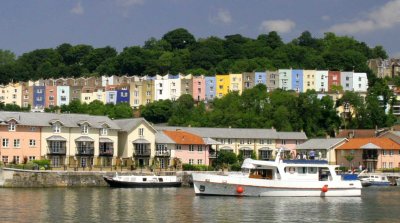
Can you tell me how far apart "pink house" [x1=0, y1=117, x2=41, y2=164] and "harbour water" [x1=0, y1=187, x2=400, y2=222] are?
559 inches

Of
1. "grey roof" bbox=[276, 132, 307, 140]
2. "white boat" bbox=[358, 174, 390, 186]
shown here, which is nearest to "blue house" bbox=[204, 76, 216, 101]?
"grey roof" bbox=[276, 132, 307, 140]

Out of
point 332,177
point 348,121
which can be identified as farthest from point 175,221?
point 348,121

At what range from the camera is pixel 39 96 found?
604ft

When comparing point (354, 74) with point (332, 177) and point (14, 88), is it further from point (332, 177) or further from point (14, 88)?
point (332, 177)

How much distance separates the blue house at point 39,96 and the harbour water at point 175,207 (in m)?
111

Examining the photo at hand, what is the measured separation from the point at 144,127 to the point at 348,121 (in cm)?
5751

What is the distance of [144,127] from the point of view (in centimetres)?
9906

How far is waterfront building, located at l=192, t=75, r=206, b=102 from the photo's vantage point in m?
174

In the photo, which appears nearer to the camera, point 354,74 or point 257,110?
point 257,110

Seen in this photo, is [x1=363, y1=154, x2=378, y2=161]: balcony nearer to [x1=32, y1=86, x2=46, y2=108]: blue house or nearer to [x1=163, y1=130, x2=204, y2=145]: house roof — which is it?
[x1=163, y1=130, x2=204, y2=145]: house roof

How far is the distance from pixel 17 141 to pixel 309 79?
9574 cm

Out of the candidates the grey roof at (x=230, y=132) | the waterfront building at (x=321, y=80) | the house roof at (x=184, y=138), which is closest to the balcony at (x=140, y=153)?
the house roof at (x=184, y=138)

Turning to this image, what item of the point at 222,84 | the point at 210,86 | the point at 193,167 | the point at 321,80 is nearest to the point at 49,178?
the point at 193,167

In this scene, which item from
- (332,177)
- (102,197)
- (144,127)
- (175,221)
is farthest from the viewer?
(144,127)
